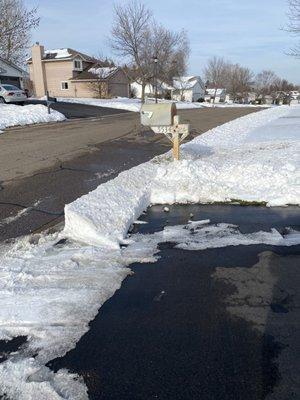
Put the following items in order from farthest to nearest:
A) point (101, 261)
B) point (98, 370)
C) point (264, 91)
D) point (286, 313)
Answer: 1. point (264, 91)
2. point (101, 261)
3. point (286, 313)
4. point (98, 370)

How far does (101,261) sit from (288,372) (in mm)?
2383

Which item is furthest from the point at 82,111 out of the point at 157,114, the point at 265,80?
the point at 265,80

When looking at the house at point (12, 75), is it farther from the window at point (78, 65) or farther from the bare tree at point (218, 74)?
the bare tree at point (218, 74)

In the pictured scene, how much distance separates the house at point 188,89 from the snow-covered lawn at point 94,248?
74.7m

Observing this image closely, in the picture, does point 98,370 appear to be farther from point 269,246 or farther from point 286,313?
point 269,246

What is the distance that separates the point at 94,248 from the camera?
4.87 m

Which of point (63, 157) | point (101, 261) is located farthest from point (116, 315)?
point (63, 157)

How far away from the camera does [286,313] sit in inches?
133

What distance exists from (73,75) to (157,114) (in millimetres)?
54090

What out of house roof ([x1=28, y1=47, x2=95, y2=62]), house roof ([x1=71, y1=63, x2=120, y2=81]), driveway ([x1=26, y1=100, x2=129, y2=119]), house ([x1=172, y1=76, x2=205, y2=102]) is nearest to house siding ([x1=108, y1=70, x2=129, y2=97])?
house roof ([x1=71, y1=63, x2=120, y2=81])

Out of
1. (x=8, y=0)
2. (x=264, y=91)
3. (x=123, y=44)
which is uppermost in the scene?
(x=8, y=0)

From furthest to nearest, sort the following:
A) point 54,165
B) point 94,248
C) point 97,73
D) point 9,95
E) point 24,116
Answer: point 97,73
point 9,95
point 24,116
point 54,165
point 94,248

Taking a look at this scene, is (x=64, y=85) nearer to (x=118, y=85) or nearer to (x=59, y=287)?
(x=118, y=85)

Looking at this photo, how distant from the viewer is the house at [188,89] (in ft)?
275
